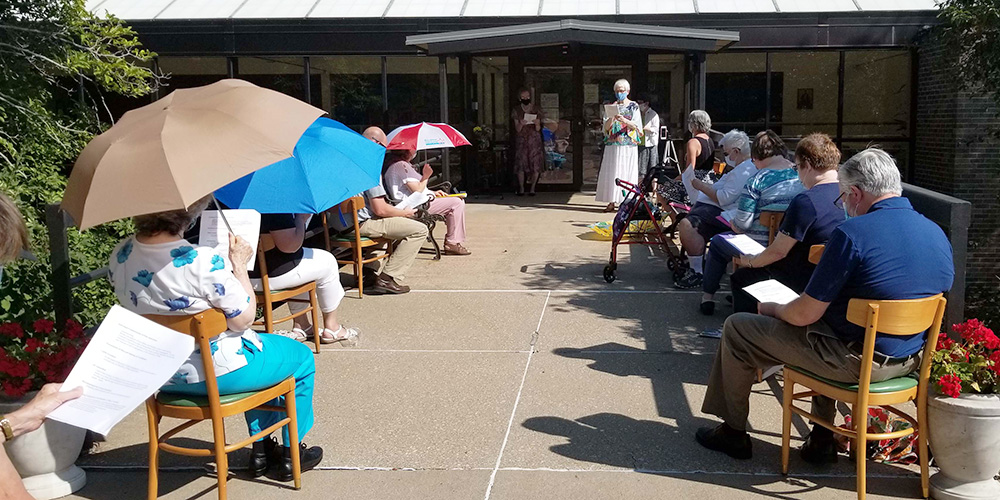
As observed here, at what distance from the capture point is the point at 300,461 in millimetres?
4129

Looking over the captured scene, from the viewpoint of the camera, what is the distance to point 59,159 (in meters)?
8.76

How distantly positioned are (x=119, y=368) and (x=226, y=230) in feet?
2.80

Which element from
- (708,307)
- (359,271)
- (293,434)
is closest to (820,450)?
(293,434)

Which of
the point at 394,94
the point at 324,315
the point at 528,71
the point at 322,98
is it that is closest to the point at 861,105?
the point at 528,71

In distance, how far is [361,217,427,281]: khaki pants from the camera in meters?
7.65

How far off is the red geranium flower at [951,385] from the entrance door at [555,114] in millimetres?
11146

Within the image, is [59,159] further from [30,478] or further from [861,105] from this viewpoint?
[861,105]

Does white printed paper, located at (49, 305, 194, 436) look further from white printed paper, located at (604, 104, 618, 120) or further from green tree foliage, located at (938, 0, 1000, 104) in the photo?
white printed paper, located at (604, 104, 618, 120)

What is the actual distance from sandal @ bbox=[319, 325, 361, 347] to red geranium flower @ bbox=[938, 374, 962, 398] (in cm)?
380

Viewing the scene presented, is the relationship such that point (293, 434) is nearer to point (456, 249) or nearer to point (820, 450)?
point (820, 450)

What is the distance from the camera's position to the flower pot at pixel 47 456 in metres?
3.78

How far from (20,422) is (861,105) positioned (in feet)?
46.2

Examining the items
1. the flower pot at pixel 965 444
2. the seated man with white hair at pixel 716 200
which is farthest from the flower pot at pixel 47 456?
the seated man with white hair at pixel 716 200

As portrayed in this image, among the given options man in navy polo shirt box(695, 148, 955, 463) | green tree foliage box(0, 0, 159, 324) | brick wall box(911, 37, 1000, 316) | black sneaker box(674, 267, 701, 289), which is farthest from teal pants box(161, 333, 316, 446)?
brick wall box(911, 37, 1000, 316)
